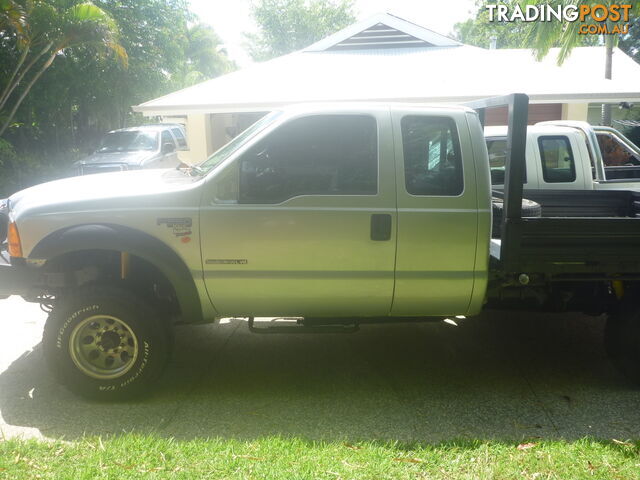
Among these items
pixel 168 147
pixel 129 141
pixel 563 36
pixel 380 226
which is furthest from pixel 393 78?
pixel 380 226

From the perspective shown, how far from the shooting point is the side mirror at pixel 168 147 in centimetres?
1495

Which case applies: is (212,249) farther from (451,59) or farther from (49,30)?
(49,30)

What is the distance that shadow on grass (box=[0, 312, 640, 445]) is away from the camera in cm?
371

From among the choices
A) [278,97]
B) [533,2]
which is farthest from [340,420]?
[533,2]

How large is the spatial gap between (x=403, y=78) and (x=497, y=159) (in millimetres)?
4853

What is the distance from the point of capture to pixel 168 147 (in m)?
15.2

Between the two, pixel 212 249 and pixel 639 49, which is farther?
pixel 639 49

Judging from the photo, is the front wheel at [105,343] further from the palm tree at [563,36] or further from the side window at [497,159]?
the palm tree at [563,36]

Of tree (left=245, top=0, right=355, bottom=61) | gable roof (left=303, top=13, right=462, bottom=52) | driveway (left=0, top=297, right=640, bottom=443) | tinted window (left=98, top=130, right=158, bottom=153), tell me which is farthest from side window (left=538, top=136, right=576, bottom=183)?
tree (left=245, top=0, right=355, bottom=61)

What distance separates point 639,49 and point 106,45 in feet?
96.1

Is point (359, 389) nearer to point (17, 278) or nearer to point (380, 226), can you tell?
point (380, 226)

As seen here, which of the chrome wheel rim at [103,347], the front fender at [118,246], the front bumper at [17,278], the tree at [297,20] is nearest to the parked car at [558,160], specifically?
the front fender at [118,246]

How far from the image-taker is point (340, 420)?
381 centimetres

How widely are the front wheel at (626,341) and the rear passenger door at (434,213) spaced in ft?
3.92
